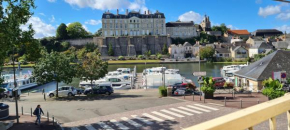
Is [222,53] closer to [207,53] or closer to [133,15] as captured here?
[207,53]

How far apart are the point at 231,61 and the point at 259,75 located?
6127 cm

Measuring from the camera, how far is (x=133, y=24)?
110 metres

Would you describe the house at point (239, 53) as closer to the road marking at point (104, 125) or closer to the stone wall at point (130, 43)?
the stone wall at point (130, 43)

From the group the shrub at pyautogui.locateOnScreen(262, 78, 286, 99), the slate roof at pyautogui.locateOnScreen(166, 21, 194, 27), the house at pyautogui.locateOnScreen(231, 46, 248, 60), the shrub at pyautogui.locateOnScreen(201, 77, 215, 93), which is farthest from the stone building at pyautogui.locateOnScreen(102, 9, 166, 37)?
the shrub at pyautogui.locateOnScreen(262, 78, 286, 99)

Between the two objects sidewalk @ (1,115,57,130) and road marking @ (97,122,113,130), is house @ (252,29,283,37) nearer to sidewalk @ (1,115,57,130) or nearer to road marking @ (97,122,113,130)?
road marking @ (97,122,113,130)

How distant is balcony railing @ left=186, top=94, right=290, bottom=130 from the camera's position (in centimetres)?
143

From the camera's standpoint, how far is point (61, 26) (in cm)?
10900

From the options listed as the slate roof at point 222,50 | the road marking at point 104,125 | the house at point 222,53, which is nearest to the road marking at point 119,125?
the road marking at point 104,125

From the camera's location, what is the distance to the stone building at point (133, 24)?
107625 mm

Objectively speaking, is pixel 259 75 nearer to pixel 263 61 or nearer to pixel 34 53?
A: pixel 263 61

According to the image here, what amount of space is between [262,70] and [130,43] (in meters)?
82.6

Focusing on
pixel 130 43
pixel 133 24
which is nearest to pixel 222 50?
pixel 130 43

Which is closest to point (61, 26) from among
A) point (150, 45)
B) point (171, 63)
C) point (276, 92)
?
point (150, 45)

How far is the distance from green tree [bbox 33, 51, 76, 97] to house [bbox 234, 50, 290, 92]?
17.5 m
